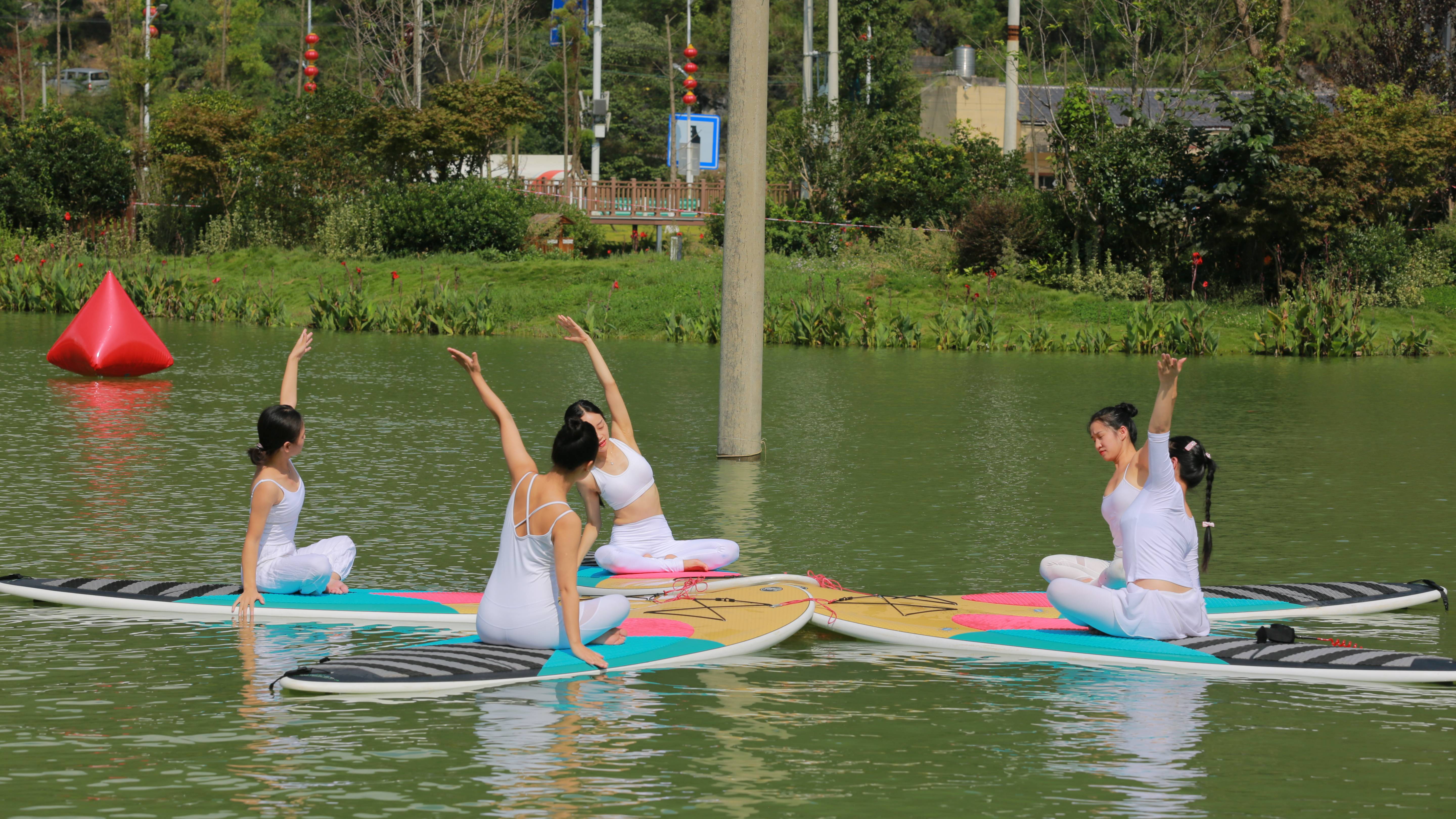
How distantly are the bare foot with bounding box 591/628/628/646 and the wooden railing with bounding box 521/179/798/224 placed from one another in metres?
31.7

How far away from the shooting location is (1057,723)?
649 centimetres

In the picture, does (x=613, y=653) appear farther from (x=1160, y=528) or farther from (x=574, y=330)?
(x=574, y=330)

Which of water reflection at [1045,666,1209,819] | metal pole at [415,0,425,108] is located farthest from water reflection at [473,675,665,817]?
metal pole at [415,0,425,108]

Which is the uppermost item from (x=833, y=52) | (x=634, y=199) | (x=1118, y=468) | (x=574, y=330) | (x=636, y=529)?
(x=833, y=52)

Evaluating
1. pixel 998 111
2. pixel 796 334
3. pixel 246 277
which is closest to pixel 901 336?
pixel 796 334

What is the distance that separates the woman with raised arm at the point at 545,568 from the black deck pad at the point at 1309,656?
2.76 meters

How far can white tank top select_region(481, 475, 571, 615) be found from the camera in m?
6.59

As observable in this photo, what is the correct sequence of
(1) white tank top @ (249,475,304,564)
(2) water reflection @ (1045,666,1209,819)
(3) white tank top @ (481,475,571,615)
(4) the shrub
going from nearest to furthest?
(2) water reflection @ (1045,666,1209,819)
(3) white tank top @ (481,475,571,615)
(1) white tank top @ (249,475,304,564)
(4) the shrub

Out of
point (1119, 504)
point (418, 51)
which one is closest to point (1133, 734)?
point (1119, 504)

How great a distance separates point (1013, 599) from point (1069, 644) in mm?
1016

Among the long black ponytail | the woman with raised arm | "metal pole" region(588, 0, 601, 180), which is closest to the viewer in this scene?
the woman with raised arm

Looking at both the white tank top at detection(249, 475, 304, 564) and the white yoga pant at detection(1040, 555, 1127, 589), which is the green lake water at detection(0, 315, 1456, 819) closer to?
the white tank top at detection(249, 475, 304, 564)

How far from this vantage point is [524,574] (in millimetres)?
6785

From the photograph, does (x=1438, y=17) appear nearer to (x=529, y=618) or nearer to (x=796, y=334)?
(x=796, y=334)
